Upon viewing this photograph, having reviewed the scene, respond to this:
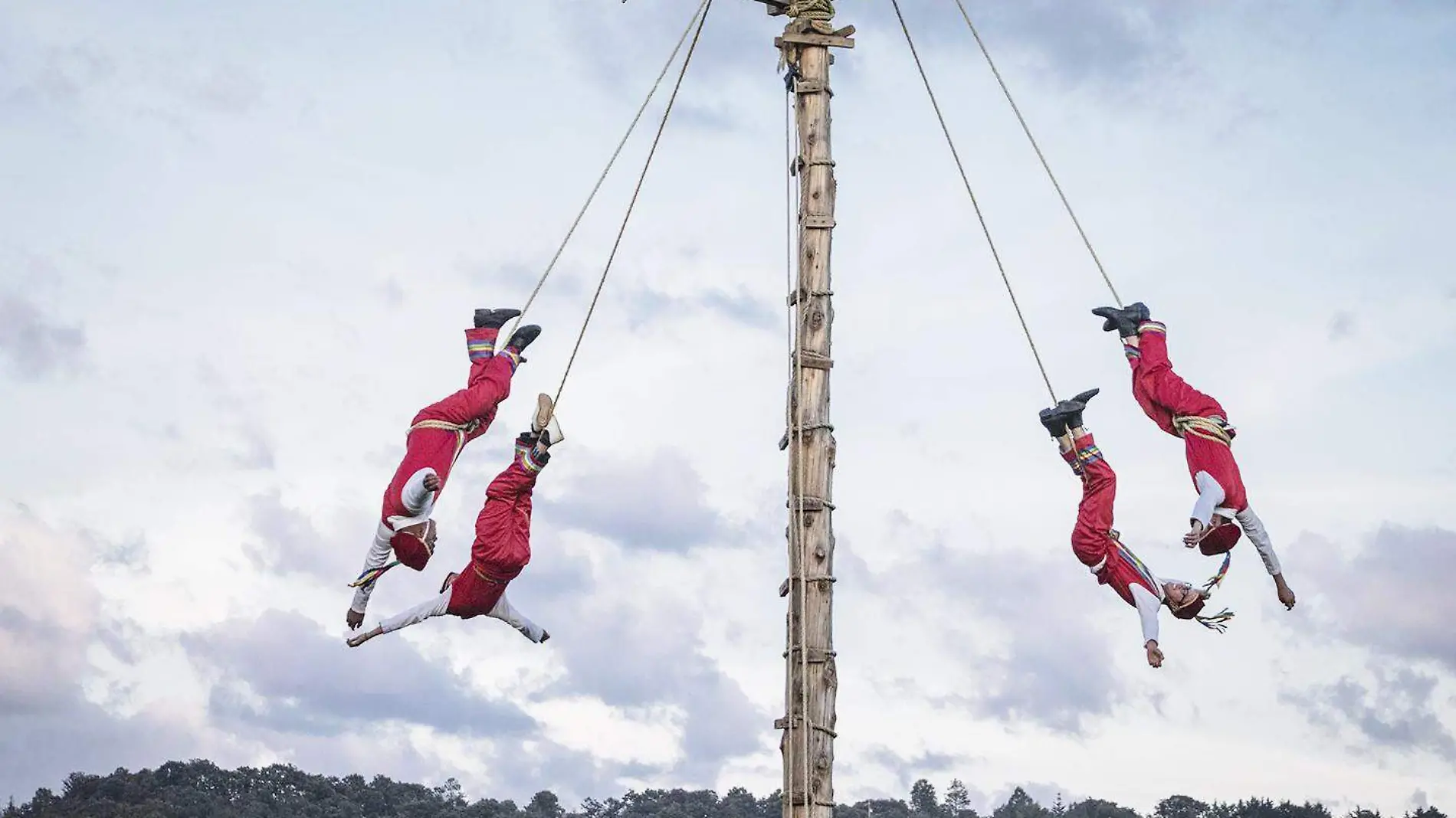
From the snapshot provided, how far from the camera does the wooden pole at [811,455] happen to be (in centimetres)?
1501

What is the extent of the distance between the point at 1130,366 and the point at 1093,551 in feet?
5.45

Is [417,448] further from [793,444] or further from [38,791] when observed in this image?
[38,791]

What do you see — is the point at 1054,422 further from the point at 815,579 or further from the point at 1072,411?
the point at 815,579

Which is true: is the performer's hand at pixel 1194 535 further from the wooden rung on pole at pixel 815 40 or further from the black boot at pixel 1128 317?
the wooden rung on pole at pixel 815 40

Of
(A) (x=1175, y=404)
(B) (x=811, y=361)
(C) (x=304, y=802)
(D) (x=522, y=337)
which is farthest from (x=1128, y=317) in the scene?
(C) (x=304, y=802)

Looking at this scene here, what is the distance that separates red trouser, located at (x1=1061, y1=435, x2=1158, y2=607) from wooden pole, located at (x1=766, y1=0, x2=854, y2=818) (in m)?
2.09

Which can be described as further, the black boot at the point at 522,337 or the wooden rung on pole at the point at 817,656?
the black boot at the point at 522,337

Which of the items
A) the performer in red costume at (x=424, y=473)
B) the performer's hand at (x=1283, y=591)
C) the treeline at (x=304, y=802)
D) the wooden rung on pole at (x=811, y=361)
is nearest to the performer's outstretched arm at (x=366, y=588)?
the performer in red costume at (x=424, y=473)

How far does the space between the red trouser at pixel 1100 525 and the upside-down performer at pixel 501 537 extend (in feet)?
13.8

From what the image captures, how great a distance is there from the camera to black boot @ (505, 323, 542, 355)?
1614cm

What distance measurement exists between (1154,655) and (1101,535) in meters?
1.05

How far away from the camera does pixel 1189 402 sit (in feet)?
52.9

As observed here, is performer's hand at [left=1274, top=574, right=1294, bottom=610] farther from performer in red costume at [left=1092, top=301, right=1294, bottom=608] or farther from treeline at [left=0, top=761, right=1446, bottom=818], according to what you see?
treeline at [left=0, top=761, right=1446, bottom=818]

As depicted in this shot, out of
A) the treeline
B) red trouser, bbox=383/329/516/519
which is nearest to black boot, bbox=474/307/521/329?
red trouser, bbox=383/329/516/519
